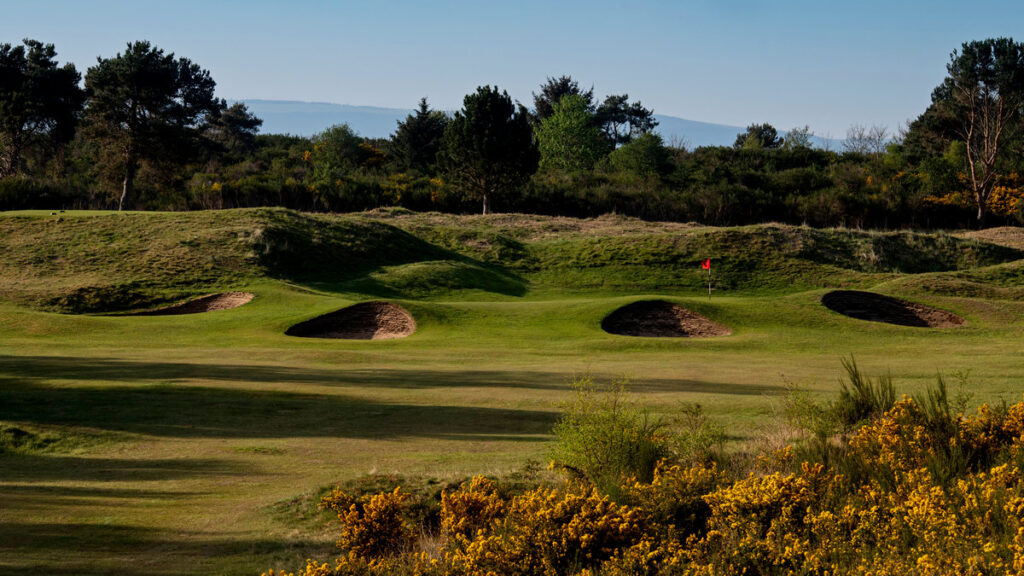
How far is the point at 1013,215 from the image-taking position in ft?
224

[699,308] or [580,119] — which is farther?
[580,119]

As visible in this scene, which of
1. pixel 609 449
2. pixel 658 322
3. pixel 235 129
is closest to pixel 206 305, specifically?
pixel 658 322

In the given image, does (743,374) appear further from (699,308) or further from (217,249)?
(217,249)

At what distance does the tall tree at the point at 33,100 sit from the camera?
69500 millimetres

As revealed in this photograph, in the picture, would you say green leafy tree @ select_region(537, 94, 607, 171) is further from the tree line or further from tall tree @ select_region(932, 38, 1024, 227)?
tall tree @ select_region(932, 38, 1024, 227)

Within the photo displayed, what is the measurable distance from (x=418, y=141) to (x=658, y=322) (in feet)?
206

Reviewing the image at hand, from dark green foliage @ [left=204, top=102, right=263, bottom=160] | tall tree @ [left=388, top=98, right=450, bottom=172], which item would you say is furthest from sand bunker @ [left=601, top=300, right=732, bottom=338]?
dark green foliage @ [left=204, top=102, right=263, bottom=160]

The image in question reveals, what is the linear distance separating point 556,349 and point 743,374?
21.1 ft

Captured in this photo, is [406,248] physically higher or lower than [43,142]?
lower

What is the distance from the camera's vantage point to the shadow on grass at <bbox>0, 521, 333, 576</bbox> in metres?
6.80

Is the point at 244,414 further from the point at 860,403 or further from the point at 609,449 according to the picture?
the point at 860,403

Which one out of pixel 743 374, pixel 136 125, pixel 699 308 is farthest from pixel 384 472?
pixel 136 125

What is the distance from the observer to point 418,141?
3418 inches

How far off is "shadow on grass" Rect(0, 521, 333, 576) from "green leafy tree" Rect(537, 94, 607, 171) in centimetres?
8243
